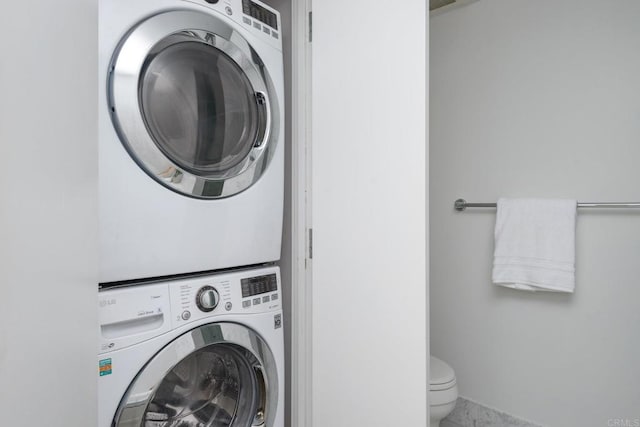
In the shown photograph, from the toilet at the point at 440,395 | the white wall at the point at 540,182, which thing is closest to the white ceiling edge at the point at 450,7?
the white wall at the point at 540,182

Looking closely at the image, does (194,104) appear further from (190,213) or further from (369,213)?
(369,213)

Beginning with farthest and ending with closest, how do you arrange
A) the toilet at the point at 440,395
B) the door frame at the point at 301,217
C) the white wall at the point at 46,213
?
the toilet at the point at 440,395
the door frame at the point at 301,217
the white wall at the point at 46,213

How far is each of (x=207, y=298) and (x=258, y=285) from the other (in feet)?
0.65

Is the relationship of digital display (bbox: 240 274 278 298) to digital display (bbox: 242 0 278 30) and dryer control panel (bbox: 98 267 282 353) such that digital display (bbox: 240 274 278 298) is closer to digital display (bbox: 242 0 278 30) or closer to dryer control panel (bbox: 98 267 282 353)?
dryer control panel (bbox: 98 267 282 353)

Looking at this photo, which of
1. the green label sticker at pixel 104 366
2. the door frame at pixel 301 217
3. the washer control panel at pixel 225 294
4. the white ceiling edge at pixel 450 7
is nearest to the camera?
the green label sticker at pixel 104 366

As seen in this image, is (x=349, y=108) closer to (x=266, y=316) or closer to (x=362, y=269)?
(x=362, y=269)

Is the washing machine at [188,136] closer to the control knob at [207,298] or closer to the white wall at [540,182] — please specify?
the control knob at [207,298]

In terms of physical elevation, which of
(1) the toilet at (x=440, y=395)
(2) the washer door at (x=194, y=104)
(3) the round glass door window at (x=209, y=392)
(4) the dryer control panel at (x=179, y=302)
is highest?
(2) the washer door at (x=194, y=104)

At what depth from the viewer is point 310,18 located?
1.40m

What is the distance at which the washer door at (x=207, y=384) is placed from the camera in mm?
961

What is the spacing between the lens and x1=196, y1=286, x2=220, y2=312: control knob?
1077 millimetres

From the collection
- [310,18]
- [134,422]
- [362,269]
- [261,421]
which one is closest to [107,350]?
[134,422]

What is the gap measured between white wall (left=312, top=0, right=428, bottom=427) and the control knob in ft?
1.31

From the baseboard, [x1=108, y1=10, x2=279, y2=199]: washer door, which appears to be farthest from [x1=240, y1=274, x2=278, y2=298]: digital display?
the baseboard
